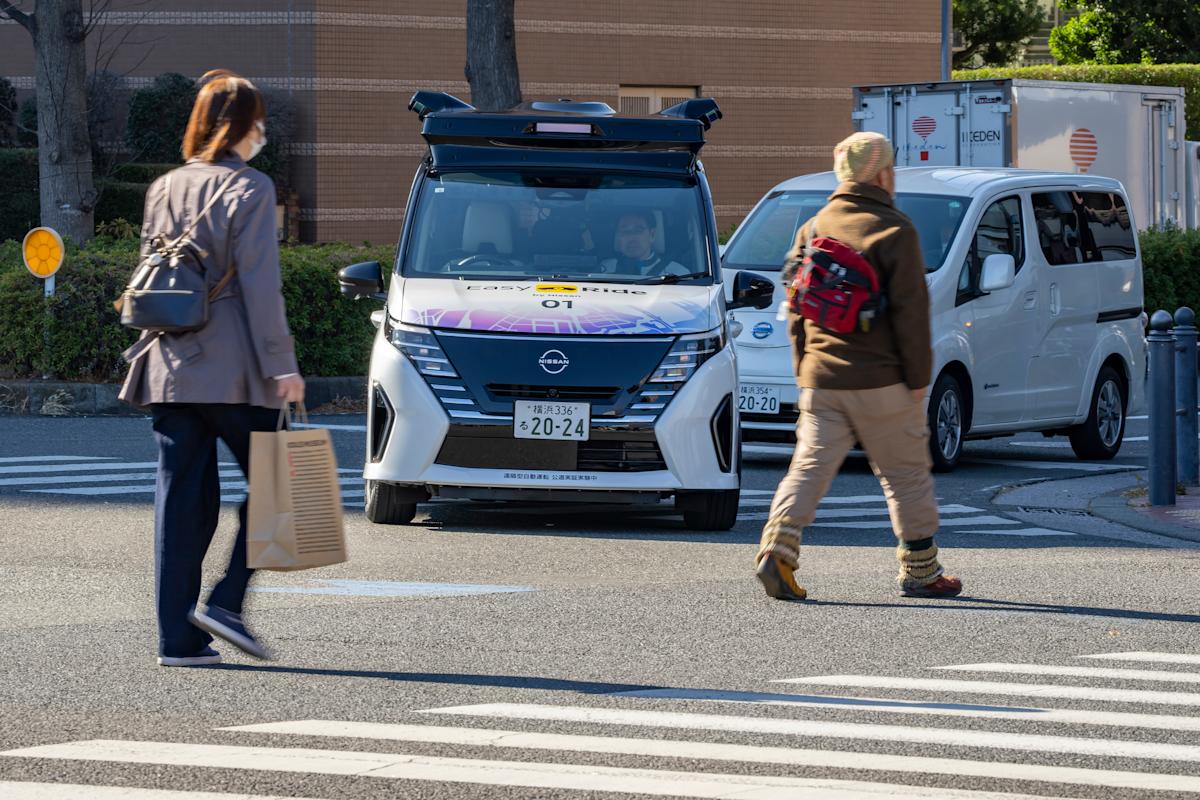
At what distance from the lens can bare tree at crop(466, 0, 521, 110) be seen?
858 inches

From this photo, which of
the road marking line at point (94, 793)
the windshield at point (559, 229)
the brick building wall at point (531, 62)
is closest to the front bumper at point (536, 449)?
the windshield at point (559, 229)

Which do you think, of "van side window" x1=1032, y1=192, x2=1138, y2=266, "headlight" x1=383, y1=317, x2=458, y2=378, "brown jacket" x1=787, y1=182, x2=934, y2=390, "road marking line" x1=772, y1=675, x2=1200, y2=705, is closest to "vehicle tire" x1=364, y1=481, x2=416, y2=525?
"headlight" x1=383, y1=317, x2=458, y2=378

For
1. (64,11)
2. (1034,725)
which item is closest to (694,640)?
(1034,725)

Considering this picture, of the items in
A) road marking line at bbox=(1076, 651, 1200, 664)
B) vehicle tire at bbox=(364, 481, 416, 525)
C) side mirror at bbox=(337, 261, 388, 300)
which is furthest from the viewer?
side mirror at bbox=(337, 261, 388, 300)

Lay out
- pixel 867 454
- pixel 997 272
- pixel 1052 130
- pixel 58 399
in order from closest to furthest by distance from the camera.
Answer: pixel 867 454, pixel 997 272, pixel 58 399, pixel 1052 130

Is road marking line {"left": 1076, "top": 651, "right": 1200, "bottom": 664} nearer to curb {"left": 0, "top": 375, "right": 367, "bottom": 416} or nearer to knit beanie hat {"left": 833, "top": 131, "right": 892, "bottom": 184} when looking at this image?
knit beanie hat {"left": 833, "top": 131, "right": 892, "bottom": 184}

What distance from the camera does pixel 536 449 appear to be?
10.2 m

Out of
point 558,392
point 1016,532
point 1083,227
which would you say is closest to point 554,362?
point 558,392

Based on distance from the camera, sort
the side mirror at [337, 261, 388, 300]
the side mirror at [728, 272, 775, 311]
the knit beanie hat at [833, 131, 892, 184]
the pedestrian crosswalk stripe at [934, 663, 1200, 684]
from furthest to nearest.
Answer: the side mirror at [728, 272, 775, 311] → the side mirror at [337, 261, 388, 300] → the knit beanie hat at [833, 131, 892, 184] → the pedestrian crosswalk stripe at [934, 663, 1200, 684]

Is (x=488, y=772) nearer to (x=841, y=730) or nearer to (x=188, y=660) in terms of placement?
(x=841, y=730)

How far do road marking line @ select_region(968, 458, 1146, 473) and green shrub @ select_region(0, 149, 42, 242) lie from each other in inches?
706

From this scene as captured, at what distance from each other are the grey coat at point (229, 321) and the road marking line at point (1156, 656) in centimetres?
297

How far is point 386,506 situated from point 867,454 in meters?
3.26

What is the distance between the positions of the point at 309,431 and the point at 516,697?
1.09 m
